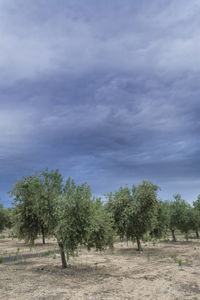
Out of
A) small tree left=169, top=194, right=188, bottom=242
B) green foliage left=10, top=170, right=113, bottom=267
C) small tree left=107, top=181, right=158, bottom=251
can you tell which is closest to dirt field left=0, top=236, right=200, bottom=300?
green foliage left=10, top=170, right=113, bottom=267

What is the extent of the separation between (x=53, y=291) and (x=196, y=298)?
8.33 metres

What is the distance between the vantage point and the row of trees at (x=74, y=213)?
18.2 meters

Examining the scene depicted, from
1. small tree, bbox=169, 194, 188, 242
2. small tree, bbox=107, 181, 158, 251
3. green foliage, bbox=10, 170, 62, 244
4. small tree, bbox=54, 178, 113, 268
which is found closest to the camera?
small tree, bbox=54, 178, 113, 268

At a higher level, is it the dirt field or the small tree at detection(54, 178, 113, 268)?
the small tree at detection(54, 178, 113, 268)

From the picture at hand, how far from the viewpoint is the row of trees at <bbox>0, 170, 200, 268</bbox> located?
59.8 ft

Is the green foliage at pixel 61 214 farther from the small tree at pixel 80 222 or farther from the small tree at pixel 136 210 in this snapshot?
the small tree at pixel 136 210

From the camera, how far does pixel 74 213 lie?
60.8 ft

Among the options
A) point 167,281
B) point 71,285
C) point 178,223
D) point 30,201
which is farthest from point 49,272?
point 178,223

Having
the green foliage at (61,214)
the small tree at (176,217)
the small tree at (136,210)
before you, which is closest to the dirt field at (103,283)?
the green foliage at (61,214)

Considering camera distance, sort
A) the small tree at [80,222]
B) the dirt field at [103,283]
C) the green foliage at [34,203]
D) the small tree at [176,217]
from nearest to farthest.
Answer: the dirt field at [103,283]
the small tree at [80,222]
the green foliage at [34,203]
the small tree at [176,217]

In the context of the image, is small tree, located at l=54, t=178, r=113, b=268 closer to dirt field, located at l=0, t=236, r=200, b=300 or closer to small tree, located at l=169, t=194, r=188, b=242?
dirt field, located at l=0, t=236, r=200, b=300

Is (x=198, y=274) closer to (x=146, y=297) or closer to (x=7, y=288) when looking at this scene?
(x=146, y=297)

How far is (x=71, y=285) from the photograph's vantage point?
50.6ft

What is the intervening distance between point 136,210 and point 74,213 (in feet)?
49.6
